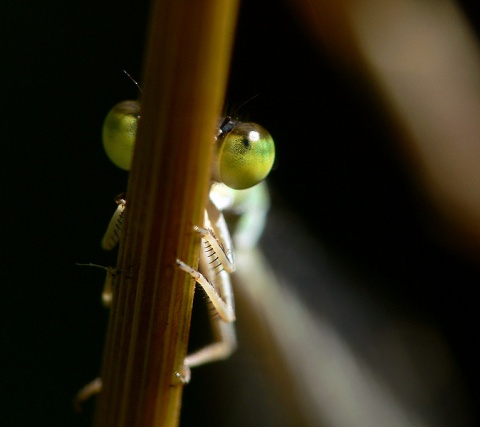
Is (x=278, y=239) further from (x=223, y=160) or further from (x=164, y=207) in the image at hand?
(x=164, y=207)

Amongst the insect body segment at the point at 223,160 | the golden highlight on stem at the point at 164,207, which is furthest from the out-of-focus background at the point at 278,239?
the golden highlight on stem at the point at 164,207

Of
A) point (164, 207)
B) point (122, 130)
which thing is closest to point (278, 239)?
point (122, 130)

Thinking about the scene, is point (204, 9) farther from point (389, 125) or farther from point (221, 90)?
point (389, 125)

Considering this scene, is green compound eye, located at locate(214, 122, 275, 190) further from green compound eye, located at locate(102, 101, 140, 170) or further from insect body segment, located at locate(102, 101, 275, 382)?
green compound eye, located at locate(102, 101, 140, 170)

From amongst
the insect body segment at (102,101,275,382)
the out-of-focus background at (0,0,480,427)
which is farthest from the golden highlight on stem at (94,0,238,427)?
the out-of-focus background at (0,0,480,427)

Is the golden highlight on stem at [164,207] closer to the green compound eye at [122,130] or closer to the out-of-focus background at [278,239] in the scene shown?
the green compound eye at [122,130]

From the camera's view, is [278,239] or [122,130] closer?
[122,130]
